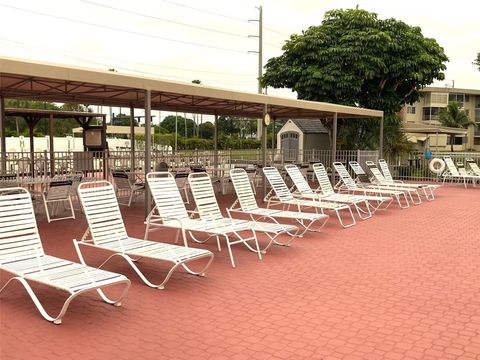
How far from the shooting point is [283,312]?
15.3ft

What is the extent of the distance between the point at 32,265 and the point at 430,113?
6238 cm

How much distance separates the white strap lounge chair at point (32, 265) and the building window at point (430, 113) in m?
61.7

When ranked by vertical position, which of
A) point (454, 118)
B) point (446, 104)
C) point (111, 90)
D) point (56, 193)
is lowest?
point (56, 193)

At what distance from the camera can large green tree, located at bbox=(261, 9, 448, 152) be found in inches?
781

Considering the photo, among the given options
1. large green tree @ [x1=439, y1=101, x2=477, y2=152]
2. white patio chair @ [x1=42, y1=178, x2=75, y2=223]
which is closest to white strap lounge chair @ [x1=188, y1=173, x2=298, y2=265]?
white patio chair @ [x1=42, y1=178, x2=75, y2=223]

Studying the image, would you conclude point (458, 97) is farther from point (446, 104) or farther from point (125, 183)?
point (125, 183)

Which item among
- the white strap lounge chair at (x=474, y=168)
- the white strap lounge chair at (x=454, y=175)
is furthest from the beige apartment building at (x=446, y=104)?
the white strap lounge chair at (x=474, y=168)

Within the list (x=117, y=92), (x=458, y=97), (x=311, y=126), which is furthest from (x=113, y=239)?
(x=458, y=97)

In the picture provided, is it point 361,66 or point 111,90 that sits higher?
A: point 361,66

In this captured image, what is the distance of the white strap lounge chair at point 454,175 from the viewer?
1796 cm

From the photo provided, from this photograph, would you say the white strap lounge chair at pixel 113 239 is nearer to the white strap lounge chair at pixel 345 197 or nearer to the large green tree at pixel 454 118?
the white strap lounge chair at pixel 345 197

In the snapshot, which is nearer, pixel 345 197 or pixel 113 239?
pixel 113 239

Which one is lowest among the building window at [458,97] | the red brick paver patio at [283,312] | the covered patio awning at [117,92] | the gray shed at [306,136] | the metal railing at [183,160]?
the red brick paver patio at [283,312]

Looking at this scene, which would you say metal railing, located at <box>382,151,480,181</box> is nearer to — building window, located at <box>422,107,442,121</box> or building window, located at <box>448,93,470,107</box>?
building window, located at <box>422,107,442,121</box>
